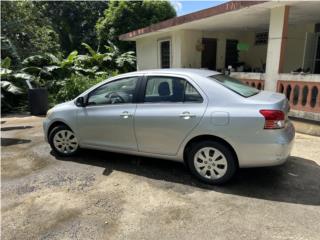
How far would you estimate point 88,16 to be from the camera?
31266 mm

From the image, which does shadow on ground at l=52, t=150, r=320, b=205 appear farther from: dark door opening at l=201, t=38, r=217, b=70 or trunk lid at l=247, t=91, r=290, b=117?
dark door opening at l=201, t=38, r=217, b=70

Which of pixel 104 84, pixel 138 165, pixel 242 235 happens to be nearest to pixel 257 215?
pixel 242 235

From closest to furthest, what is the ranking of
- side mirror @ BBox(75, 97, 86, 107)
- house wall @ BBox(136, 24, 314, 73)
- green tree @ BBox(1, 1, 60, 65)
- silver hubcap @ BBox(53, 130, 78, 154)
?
side mirror @ BBox(75, 97, 86, 107) < silver hubcap @ BBox(53, 130, 78, 154) < house wall @ BBox(136, 24, 314, 73) < green tree @ BBox(1, 1, 60, 65)

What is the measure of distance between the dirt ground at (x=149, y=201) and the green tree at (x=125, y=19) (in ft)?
54.6

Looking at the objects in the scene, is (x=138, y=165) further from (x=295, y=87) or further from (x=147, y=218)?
(x=295, y=87)

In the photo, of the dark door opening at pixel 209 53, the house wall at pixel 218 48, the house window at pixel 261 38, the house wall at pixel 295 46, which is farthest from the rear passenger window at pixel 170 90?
the house window at pixel 261 38

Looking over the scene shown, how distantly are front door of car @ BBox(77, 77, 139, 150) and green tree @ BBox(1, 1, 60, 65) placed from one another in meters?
9.95

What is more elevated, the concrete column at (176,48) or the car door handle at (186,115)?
the concrete column at (176,48)

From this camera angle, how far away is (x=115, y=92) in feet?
16.3

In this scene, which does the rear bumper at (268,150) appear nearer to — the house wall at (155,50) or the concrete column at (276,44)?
the concrete column at (276,44)

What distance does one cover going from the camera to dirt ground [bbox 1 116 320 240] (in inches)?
124

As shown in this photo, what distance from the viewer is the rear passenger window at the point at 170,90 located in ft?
14.0

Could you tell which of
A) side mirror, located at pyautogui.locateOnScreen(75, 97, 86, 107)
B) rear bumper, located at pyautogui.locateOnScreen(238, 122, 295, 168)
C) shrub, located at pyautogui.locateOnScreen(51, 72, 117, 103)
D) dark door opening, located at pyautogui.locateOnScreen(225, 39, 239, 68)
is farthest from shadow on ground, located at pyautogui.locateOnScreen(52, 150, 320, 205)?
dark door opening, located at pyautogui.locateOnScreen(225, 39, 239, 68)

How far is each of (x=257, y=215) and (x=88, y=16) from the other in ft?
104
